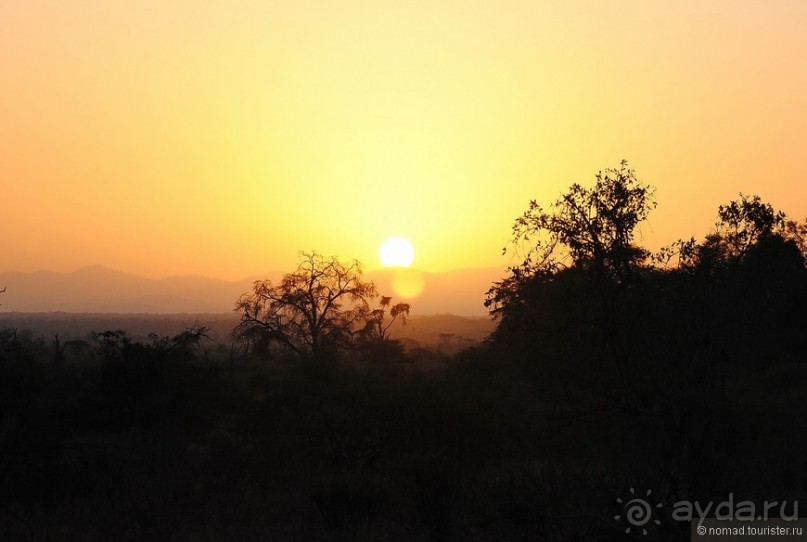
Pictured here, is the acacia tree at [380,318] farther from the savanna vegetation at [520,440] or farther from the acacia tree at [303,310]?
the savanna vegetation at [520,440]

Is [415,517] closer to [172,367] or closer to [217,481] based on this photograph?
[217,481]

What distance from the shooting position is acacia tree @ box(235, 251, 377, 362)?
39.9 m

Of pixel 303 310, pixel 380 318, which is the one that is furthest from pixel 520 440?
pixel 380 318

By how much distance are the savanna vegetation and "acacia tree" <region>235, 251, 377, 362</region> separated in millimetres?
20039

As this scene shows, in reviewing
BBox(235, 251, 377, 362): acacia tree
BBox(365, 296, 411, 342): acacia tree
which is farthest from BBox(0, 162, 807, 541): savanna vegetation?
BBox(365, 296, 411, 342): acacia tree

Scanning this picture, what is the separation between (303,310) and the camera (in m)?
41.2

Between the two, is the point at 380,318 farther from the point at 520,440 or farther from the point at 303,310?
the point at 520,440

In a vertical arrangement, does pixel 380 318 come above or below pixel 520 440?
above

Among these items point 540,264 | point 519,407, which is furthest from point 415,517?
point 519,407

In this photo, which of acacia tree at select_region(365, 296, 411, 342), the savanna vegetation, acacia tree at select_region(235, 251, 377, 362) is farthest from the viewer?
acacia tree at select_region(365, 296, 411, 342)

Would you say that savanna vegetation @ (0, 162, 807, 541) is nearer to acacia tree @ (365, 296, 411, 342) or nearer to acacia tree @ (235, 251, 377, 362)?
acacia tree @ (235, 251, 377, 362)

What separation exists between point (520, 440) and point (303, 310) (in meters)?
26.0

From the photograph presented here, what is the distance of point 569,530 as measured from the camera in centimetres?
832

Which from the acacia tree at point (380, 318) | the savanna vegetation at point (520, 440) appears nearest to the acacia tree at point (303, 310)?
the acacia tree at point (380, 318)
